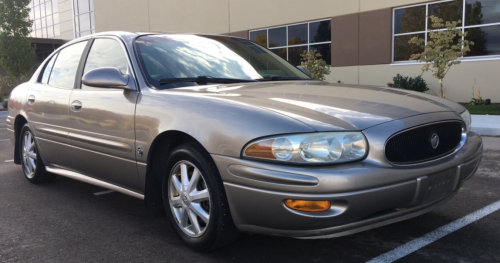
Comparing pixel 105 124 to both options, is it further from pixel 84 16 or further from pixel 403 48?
pixel 84 16

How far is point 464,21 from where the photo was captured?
13.7 metres

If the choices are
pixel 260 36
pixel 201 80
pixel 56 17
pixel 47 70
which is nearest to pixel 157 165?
pixel 201 80

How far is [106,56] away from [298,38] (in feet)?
48.0

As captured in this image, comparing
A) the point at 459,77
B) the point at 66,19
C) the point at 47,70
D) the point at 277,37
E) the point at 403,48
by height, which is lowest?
the point at 459,77

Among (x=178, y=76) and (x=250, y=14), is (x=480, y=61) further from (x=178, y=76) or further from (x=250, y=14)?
(x=178, y=76)

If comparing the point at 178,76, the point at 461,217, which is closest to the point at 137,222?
the point at 178,76

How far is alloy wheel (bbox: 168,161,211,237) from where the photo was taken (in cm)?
288

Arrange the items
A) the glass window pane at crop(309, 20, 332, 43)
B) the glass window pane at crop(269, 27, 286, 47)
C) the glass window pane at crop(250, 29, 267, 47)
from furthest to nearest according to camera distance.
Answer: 1. the glass window pane at crop(250, 29, 267, 47)
2. the glass window pane at crop(269, 27, 286, 47)
3. the glass window pane at crop(309, 20, 332, 43)

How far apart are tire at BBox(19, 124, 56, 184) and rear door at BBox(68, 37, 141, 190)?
103 centimetres

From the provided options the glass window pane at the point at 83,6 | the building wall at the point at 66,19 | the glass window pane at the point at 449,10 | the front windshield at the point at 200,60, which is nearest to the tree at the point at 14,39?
the glass window pane at the point at 83,6

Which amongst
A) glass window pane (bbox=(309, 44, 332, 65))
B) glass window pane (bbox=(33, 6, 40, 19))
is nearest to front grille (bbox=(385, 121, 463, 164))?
glass window pane (bbox=(309, 44, 332, 65))

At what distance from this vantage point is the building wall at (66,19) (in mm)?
34406

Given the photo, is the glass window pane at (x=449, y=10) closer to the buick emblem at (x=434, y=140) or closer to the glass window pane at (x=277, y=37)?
the glass window pane at (x=277, y=37)

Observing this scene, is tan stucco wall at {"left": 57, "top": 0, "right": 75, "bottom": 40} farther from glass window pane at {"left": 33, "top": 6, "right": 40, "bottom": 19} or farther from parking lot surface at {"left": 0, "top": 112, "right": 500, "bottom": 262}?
parking lot surface at {"left": 0, "top": 112, "right": 500, "bottom": 262}
